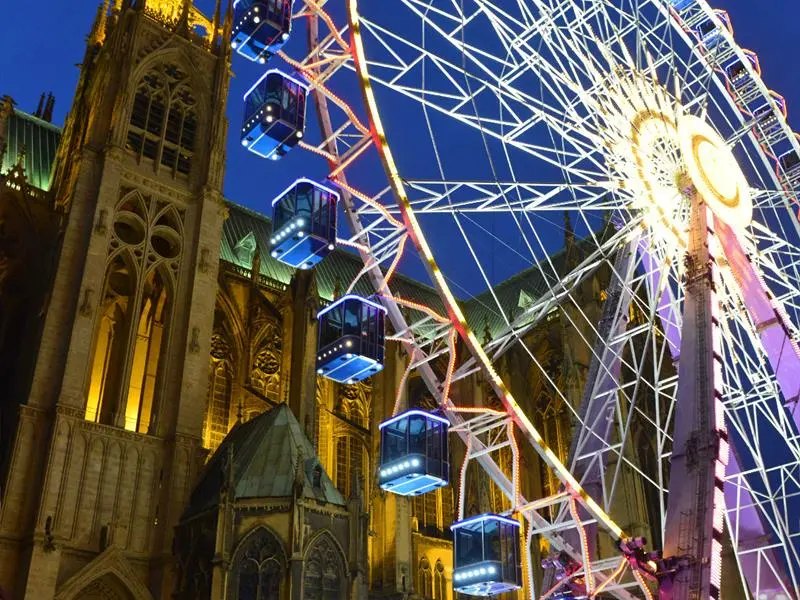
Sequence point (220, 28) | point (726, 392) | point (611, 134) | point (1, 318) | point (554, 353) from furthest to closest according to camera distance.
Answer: point (554, 353) → point (220, 28) → point (1, 318) → point (726, 392) → point (611, 134)

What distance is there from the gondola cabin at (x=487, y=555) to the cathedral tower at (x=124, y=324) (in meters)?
11.5

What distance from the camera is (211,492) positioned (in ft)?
97.3

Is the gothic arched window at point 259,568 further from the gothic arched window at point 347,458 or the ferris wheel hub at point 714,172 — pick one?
the ferris wheel hub at point 714,172

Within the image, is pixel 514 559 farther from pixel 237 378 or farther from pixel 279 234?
pixel 237 378

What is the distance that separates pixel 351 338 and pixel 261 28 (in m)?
8.08

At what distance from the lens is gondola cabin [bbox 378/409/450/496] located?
21.8m

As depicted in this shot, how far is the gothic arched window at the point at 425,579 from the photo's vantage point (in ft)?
130

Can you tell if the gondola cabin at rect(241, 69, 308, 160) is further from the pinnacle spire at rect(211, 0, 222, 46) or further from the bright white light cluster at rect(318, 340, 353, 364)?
the pinnacle spire at rect(211, 0, 222, 46)

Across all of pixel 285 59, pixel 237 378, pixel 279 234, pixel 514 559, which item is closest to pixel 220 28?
pixel 237 378

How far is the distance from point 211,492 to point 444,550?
1580cm

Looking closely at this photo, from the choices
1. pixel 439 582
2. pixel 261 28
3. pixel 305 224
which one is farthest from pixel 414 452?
pixel 439 582

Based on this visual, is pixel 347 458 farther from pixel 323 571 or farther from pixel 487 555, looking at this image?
pixel 487 555

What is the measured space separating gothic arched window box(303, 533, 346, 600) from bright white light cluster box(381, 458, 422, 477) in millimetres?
7285

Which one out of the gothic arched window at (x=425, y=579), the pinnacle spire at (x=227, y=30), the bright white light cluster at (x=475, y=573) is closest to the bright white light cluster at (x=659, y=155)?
the bright white light cluster at (x=475, y=573)
